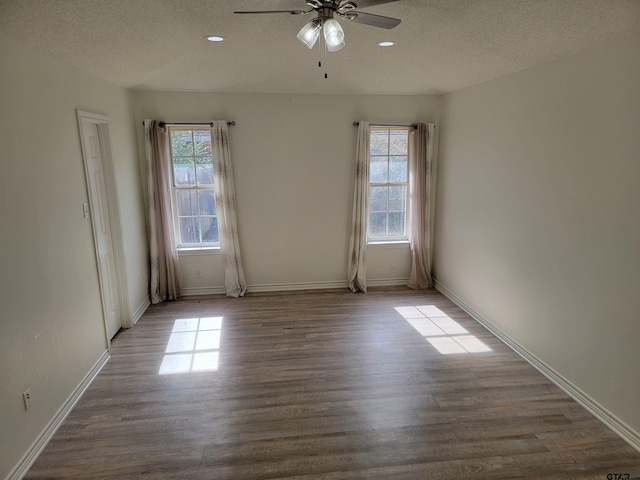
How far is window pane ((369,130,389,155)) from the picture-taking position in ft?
16.5

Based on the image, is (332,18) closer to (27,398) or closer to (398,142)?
(27,398)

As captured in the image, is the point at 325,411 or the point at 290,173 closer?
the point at 325,411

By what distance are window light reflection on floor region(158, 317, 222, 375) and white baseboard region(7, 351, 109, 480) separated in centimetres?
53

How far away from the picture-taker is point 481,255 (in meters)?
4.09

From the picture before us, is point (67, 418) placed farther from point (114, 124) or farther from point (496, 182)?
point (496, 182)

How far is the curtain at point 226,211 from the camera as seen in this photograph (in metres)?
4.60

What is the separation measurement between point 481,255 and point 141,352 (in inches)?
141

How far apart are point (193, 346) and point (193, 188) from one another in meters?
2.08

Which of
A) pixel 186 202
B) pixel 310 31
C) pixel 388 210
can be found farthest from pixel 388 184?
pixel 310 31

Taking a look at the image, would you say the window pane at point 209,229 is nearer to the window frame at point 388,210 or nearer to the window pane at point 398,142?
the window frame at point 388,210

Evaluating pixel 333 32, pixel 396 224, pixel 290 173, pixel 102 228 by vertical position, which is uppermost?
pixel 333 32

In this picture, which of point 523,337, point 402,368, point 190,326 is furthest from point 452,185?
point 190,326

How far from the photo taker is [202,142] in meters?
4.75

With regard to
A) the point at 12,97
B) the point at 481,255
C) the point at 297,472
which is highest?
the point at 12,97
